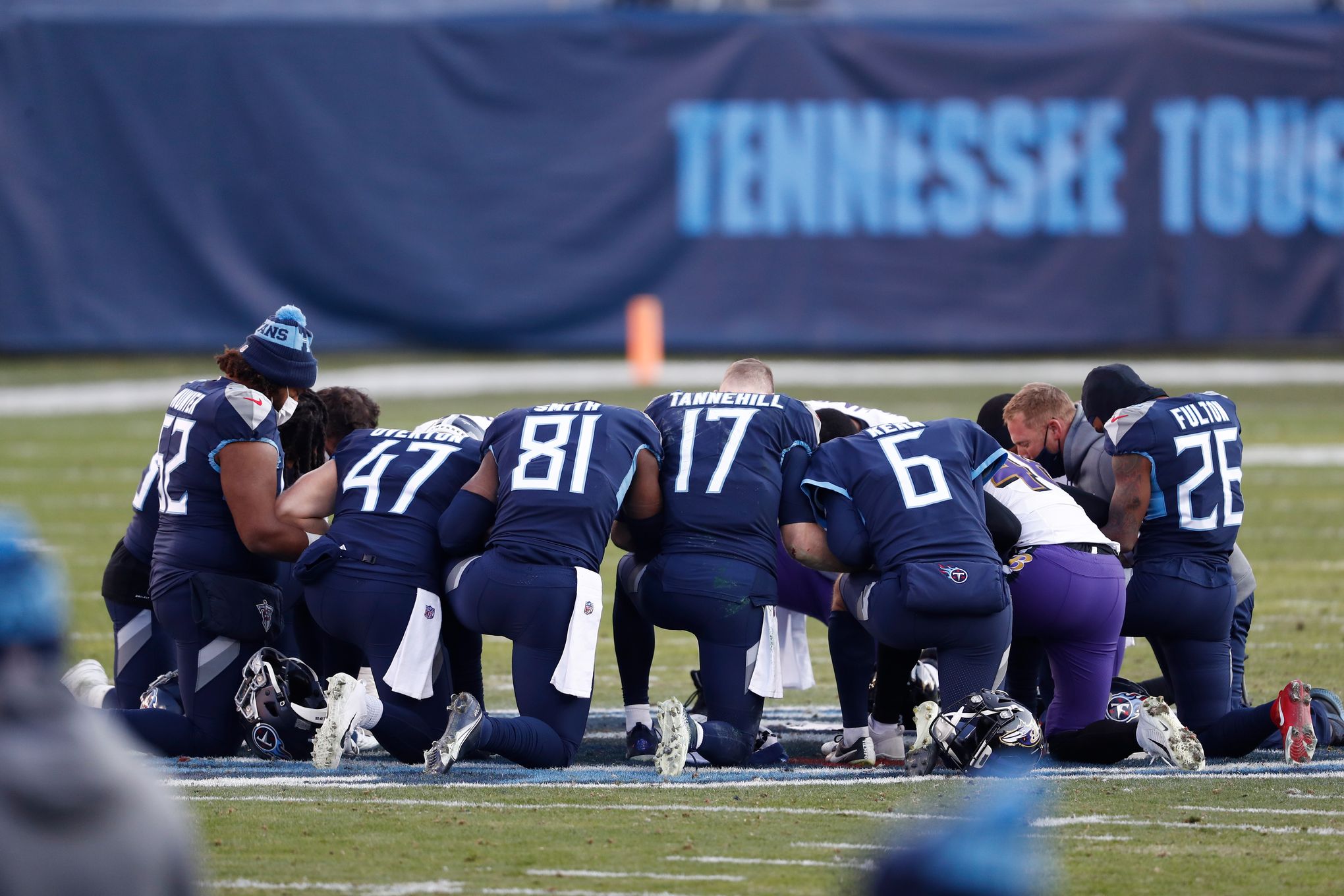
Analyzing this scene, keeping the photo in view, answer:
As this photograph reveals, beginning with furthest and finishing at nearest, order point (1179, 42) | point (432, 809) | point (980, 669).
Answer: point (1179, 42) → point (980, 669) → point (432, 809)

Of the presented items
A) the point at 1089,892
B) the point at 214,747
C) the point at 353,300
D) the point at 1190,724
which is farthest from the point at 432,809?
the point at 353,300

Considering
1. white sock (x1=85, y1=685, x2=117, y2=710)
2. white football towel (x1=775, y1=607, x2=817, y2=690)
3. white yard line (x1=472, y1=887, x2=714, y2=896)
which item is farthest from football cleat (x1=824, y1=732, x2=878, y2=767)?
white sock (x1=85, y1=685, x2=117, y2=710)

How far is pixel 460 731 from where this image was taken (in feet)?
17.4

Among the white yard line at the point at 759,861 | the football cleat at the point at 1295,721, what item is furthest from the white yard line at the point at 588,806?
the football cleat at the point at 1295,721

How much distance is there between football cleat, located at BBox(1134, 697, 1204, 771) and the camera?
5562 mm

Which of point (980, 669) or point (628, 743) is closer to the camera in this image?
point (980, 669)

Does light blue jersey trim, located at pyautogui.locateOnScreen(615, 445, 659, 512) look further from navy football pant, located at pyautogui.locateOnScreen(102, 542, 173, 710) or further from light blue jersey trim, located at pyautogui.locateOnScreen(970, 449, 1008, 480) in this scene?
navy football pant, located at pyautogui.locateOnScreen(102, 542, 173, 710)

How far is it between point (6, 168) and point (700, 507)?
56.8 ft

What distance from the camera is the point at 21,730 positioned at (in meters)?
2.15

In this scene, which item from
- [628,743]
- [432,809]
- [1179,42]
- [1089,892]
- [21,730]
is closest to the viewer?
[21,730]

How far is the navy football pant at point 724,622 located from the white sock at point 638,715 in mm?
381

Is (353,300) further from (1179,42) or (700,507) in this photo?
(700,507)

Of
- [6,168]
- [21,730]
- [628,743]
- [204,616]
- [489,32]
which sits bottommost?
[628,743]

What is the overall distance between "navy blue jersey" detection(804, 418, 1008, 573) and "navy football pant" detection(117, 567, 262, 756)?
6.50ft
